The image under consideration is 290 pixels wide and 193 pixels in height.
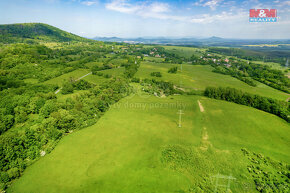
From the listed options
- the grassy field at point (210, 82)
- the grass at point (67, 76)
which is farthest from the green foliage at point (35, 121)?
the grassy field at point (210, 82)

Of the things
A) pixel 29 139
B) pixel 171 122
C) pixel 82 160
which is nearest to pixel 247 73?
pixel 171 122

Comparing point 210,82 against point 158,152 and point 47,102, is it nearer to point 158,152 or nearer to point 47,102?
point 158,152

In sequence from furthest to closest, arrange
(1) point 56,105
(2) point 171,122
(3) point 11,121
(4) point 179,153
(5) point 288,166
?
(2) point 171,122 < (1) point 56,105 < (3) point 11,121 < (4) point 179,153 < (5) point 288,166

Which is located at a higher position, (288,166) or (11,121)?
(11,121)

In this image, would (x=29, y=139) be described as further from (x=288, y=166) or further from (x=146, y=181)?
(x=288, y=166)

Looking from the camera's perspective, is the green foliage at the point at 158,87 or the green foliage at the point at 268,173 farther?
the green foliage at the point at 158,87

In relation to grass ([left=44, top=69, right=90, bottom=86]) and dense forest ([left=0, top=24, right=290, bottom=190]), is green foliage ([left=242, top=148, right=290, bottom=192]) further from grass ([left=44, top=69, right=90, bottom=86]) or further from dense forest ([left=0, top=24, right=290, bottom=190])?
grass ([left=44, top=69, right=90, bottom=86])

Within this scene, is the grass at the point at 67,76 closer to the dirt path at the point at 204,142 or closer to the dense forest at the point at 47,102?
the dense forest at the point at 47,102

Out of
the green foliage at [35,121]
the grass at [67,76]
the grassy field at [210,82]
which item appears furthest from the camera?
the grass at [67,76]
